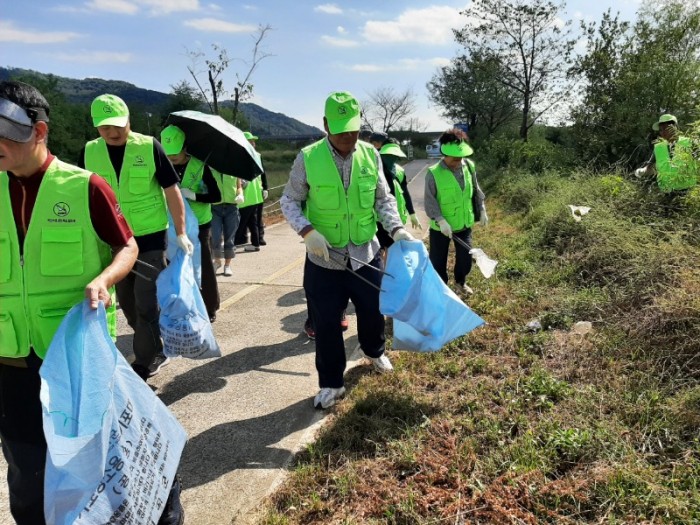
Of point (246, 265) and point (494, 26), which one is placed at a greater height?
point (494, 26)

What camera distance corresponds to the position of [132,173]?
336 centimetres

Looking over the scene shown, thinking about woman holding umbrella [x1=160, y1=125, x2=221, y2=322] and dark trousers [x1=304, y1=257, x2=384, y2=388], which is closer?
dark trousers [x1=304, y1=257, x2=384, y2=388]

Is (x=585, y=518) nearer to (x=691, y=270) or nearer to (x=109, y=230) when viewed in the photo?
(x=109, y=230)

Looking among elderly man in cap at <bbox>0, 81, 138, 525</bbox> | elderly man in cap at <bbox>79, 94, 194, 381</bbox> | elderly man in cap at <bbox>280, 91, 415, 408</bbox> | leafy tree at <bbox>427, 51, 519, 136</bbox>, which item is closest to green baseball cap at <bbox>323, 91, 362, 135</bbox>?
elderly man in cap at <bbox>280, 91, 415, 408</bbox>

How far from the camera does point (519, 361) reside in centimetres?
361

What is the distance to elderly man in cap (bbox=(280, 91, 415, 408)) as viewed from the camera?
3049 mm

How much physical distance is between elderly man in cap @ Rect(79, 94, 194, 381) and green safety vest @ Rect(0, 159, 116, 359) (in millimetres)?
1456

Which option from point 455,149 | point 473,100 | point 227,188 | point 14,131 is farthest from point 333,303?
point 473,100

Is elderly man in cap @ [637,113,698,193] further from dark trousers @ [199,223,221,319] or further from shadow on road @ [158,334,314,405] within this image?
dark trousers @ [199,223,221,319]

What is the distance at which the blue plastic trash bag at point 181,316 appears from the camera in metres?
3.02

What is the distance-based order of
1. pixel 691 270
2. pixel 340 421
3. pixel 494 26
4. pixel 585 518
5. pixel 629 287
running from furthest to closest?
pixel 494 26, pixel 629 287, pixel 691 270, pixel 340 421, pixel 585 518

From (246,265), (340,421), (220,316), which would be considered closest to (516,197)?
(246,265)

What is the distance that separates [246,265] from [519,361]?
16.4ft

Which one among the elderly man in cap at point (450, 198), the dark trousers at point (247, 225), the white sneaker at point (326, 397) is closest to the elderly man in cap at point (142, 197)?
the white sneaker at point (326, 397)
